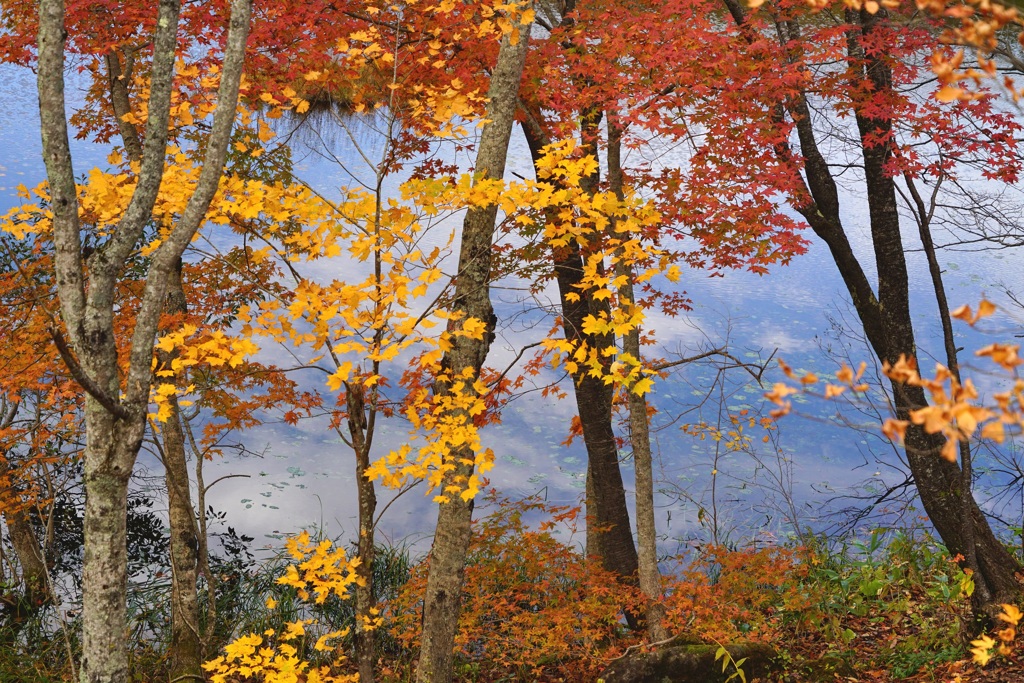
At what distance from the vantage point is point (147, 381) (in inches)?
153

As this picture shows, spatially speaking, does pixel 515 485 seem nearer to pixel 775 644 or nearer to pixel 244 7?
pixel 775 644

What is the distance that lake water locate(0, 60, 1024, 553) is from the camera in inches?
390

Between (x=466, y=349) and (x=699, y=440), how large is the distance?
9.70 metres

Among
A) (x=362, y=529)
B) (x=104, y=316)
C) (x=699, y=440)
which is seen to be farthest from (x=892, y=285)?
(x=699, y=440)

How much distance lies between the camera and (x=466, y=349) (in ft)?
16.7

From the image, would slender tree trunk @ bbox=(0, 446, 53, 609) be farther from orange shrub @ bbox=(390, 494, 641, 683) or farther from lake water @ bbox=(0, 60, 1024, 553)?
orange shrub @ bbox=(390, 494, 641, 683)

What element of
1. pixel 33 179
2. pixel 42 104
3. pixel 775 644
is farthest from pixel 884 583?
pixel 33 179

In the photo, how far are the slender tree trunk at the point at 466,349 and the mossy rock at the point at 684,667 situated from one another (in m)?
1.46

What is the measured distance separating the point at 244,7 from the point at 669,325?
15.1m

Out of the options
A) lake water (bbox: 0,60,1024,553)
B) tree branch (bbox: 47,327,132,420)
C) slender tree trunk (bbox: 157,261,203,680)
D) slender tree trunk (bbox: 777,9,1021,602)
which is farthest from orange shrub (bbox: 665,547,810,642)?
tree branch (bbox: 47,327,132,420)

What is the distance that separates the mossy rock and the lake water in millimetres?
1658

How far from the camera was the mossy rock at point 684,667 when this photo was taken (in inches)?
231

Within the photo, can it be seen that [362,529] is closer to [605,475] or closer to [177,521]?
[177,521]

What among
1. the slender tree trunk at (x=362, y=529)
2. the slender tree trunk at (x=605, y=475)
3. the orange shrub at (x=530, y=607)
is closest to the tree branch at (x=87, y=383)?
Answer: the slender tree trunk at (x=362, y=529)
